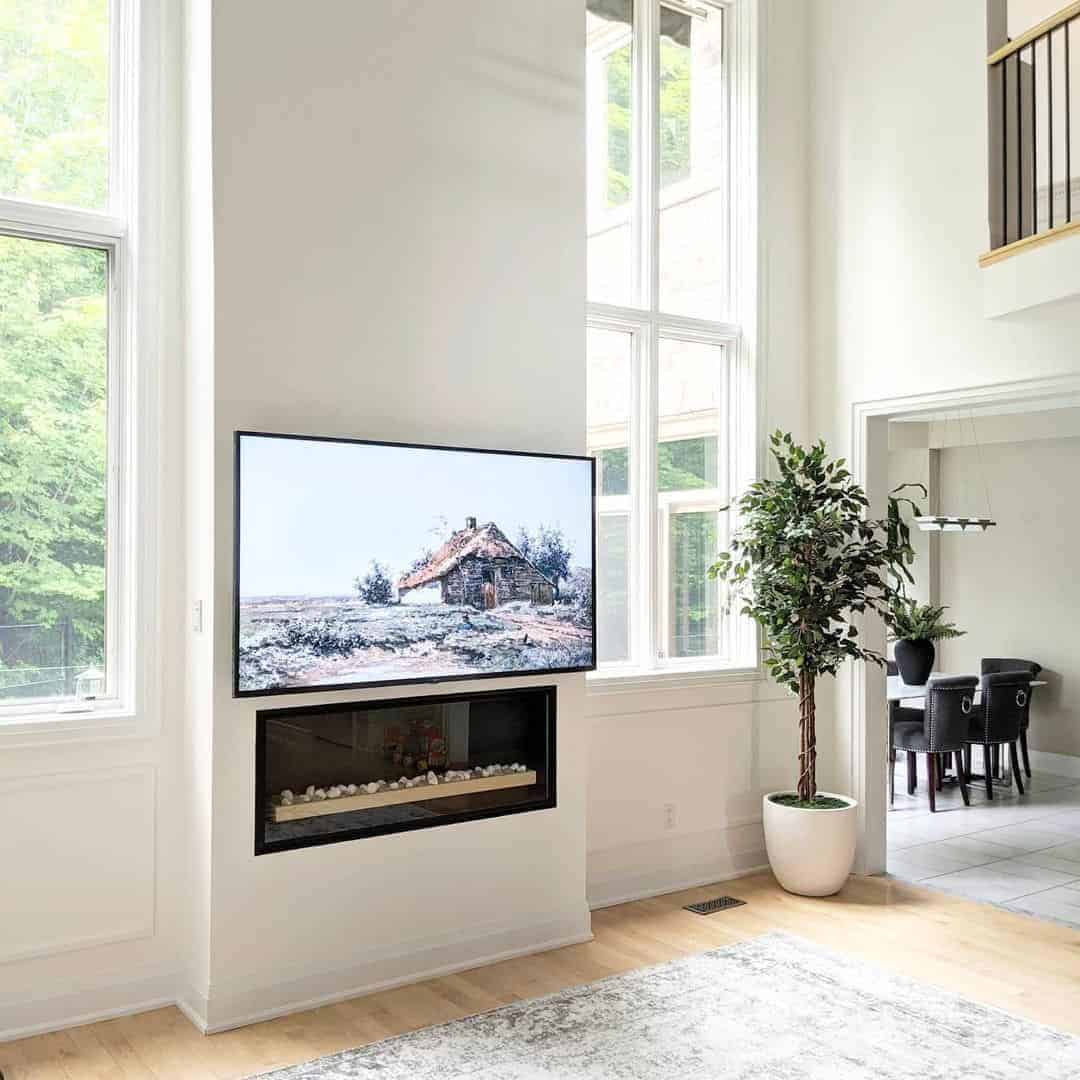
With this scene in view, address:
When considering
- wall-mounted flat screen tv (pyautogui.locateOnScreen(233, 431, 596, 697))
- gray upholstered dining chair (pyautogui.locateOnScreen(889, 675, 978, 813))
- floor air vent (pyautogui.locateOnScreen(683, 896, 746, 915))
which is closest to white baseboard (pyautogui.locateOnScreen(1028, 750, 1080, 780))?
gray upholstered dining chair (pyautogui.locateOnScreen(889, 675, 978, 813))

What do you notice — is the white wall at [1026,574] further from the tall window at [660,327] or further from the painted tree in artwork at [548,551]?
the painted tree in artwork at [548,551]

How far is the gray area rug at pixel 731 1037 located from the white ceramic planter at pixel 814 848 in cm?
84

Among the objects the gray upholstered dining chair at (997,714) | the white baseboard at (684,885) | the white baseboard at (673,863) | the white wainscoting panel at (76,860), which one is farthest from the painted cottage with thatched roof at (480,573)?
the gray upholstered dining chair at (997,714)

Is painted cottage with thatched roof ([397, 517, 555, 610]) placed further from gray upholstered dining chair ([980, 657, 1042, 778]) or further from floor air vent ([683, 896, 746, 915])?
gray upholstered dining chair ([980, 657, 1042, 778])

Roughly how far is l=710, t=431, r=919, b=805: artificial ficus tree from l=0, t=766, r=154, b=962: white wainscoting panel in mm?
2592

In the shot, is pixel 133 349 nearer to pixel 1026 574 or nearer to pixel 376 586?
pixel 376 586

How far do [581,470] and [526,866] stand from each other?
1.51 meters

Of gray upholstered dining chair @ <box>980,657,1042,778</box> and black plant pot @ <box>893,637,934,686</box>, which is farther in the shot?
gray upholstered dining chair @ <box>980,657,1042,778</box>

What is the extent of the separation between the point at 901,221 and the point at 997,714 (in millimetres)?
3598

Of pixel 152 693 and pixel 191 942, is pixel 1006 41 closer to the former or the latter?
pixel 152 693

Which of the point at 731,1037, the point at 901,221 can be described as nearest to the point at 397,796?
the point at 731,1037

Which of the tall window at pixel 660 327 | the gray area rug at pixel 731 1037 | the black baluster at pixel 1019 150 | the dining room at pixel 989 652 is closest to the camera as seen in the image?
the gray area rug at pixel 731 1037

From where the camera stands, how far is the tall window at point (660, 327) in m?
4.82

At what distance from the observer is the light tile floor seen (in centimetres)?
489
